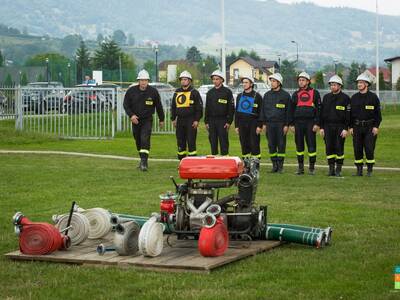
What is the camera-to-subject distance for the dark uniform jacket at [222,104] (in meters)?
23.3

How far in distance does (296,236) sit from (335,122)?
1024 centimetres

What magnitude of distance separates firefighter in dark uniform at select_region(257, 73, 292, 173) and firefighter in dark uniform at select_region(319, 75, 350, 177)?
34.2 inches

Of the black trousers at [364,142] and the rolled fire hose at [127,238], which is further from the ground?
the black trousers at [364,142]

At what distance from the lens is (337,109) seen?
73.4ft

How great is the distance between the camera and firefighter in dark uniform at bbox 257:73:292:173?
23.2 meters

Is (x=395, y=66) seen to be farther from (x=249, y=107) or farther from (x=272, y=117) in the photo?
(x=249, y=107)

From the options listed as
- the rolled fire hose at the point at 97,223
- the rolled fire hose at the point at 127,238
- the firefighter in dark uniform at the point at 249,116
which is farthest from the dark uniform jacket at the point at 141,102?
the rolled fire hose at the point at 127,238

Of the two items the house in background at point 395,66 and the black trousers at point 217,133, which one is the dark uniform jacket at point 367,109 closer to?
the black trousers at point 217,133

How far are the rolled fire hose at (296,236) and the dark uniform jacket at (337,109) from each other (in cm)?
996

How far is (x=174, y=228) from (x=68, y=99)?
24744 millimetres

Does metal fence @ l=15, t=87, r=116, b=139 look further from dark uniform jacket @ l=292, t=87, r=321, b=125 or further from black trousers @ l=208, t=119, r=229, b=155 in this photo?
dark uniform jacket @ l=292, t=87, r=321, b=125

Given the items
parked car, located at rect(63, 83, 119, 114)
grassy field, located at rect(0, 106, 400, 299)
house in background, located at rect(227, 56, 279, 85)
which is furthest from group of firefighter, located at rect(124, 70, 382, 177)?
house in background, located at rect(227, 56, 279, 85)

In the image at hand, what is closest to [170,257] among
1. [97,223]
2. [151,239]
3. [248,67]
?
[151,239]

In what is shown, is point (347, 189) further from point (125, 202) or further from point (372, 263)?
point (372, 263)
